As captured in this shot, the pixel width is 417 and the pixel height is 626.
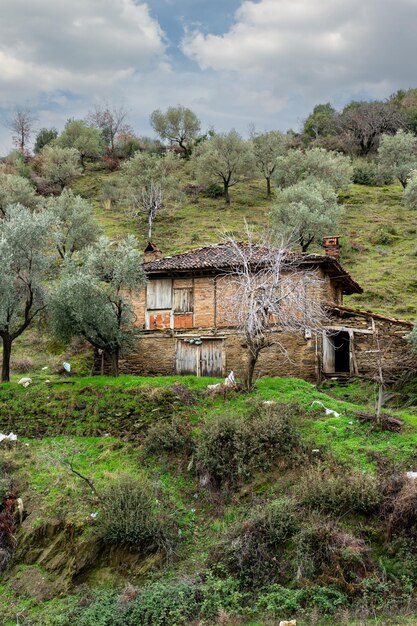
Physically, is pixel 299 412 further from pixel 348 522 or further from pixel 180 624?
pixel 180 624

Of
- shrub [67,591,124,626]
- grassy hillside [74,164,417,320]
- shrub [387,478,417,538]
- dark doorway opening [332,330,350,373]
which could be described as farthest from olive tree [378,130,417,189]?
shrub [67,591,124,626]

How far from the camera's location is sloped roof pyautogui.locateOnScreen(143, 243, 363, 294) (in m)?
23.9

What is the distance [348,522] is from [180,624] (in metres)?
4.40

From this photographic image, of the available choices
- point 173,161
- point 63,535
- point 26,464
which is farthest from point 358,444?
point 173,161

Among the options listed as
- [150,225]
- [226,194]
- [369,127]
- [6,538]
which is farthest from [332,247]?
[369,127]

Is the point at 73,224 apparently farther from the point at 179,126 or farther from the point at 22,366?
the point at 179,126

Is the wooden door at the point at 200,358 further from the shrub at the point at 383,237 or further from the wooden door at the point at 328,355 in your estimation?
the shrub at the point at 383,237

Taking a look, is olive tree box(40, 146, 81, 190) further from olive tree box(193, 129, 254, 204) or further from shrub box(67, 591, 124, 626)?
shrub box(67, 591, 124, 626)

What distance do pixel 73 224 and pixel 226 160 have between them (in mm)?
19107

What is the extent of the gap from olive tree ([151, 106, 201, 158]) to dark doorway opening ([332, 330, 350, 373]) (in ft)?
166

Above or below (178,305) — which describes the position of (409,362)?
below

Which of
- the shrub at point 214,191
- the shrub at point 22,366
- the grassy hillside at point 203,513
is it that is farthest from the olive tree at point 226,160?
the grassy hillside at point 203,513

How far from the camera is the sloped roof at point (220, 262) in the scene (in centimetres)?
2388

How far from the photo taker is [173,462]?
16.7 m
